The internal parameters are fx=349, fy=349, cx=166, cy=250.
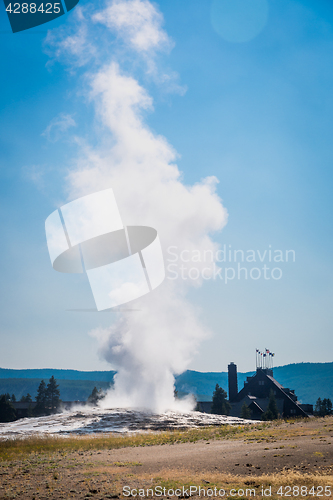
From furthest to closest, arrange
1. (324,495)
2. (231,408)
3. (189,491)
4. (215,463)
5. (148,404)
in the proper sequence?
(231,408)
(148,404)
(215,463)
(189,491)
(324,495)

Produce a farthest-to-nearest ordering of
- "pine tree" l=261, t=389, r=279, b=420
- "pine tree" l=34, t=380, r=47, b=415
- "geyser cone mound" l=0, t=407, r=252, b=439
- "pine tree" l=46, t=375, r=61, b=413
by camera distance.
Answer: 1. "pine tree" l=46, t=375, r=61, b=413
2. "pine tree" l=34, t=380, r=47, b=415
3. "pine tree" l=261, t=389, r=279, b=420
4. "geyser cone mound" l=0, t=407, r=252, b=439

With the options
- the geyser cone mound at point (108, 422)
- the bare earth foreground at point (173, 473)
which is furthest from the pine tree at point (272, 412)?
the bare earth foreground at point (173, 473)

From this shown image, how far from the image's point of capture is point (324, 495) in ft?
39.1

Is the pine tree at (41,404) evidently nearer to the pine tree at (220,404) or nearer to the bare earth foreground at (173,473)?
the pine tree at (220,404)

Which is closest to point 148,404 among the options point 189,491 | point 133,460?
point 133,460

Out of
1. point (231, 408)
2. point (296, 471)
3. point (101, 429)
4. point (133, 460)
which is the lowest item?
point (231, 408)

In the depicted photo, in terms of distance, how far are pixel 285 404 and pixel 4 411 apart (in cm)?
5633

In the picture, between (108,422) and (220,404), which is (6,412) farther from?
(220,404)

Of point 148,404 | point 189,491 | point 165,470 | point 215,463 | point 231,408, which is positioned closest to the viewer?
point 189,491

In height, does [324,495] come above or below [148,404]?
above

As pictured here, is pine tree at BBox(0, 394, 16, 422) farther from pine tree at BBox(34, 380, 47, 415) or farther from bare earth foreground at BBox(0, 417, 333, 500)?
bare earth foreground at BBox(0, 417, 333, 500)

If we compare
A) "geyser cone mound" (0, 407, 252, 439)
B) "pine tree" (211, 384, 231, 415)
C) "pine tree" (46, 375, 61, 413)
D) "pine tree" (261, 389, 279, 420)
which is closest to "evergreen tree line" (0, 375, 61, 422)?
"pine tree" (46, 375, 61, 413)

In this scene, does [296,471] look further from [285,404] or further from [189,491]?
[285,404]

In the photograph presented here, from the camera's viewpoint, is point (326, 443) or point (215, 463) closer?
point (215, 463)
